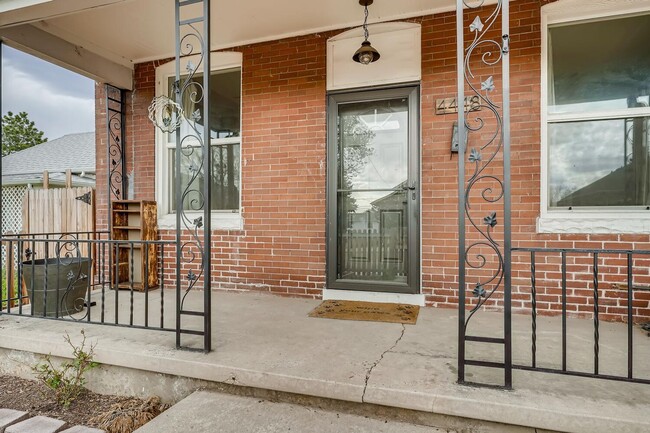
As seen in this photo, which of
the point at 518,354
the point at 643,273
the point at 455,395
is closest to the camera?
the point at 455,395

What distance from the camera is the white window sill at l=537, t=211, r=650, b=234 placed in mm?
2768

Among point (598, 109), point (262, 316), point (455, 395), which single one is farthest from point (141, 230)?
point (598, 109)

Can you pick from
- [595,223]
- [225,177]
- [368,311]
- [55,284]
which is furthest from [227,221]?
[595,223]

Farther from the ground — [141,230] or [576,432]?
[141,230]

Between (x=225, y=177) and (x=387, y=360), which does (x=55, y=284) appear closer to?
(x=225, y=177)

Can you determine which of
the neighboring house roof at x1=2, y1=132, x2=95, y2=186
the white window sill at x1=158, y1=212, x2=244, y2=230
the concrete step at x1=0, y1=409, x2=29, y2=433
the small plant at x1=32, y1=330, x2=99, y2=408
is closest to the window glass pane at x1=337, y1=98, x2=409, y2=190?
the white window sill at x1=158, y1=212, x2=244, y2=230

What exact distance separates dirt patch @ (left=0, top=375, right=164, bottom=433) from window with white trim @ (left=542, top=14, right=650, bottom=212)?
11.4 feet

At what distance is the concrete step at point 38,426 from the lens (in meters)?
1.87

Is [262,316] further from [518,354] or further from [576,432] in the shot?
[576,432]

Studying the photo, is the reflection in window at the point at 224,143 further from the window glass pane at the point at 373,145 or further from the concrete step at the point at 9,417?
the concrete step at the point at 9,417

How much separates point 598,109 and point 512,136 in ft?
2.23

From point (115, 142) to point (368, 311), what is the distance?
3.60m

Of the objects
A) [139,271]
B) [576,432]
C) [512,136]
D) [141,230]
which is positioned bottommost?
[576,432]

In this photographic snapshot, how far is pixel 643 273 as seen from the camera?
2.79m
